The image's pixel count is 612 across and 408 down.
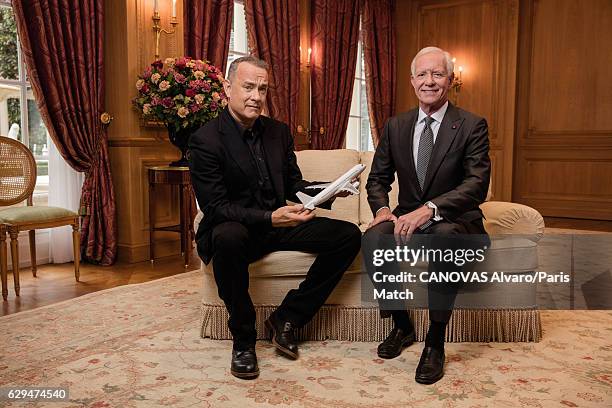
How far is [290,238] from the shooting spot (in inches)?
103

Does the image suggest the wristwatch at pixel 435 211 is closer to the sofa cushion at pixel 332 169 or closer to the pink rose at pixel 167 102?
the sofa cushion at pixel 332 169

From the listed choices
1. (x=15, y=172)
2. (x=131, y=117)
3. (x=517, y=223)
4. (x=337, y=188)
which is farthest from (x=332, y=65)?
(x=337, y=188)

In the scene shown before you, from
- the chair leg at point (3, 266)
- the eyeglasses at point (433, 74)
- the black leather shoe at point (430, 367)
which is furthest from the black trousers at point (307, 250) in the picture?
the chair leg at point (3, 266)

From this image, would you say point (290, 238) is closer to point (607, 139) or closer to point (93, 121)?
point (93, 121)

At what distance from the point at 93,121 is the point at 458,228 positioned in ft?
9.53

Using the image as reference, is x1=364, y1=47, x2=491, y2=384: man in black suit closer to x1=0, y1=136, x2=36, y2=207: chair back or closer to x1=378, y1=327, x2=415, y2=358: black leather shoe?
x1=378, y1=327, x2=415, y2=358: black leather shoe

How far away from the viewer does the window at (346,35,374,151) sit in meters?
7.45

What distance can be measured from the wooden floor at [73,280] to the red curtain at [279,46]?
74.4 inches

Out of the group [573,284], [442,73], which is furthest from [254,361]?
[573,284]

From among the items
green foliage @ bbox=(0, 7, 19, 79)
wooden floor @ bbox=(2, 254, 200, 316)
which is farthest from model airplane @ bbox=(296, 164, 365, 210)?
green foliage @ bbox=(0, 7, 19, 79)

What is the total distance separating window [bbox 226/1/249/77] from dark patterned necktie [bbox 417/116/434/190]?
134 inches

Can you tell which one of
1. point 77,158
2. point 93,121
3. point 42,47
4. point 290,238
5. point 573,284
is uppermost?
point 42,47

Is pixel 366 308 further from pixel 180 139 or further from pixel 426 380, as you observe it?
pixel 180 139

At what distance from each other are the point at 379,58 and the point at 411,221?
5619 millimetres
